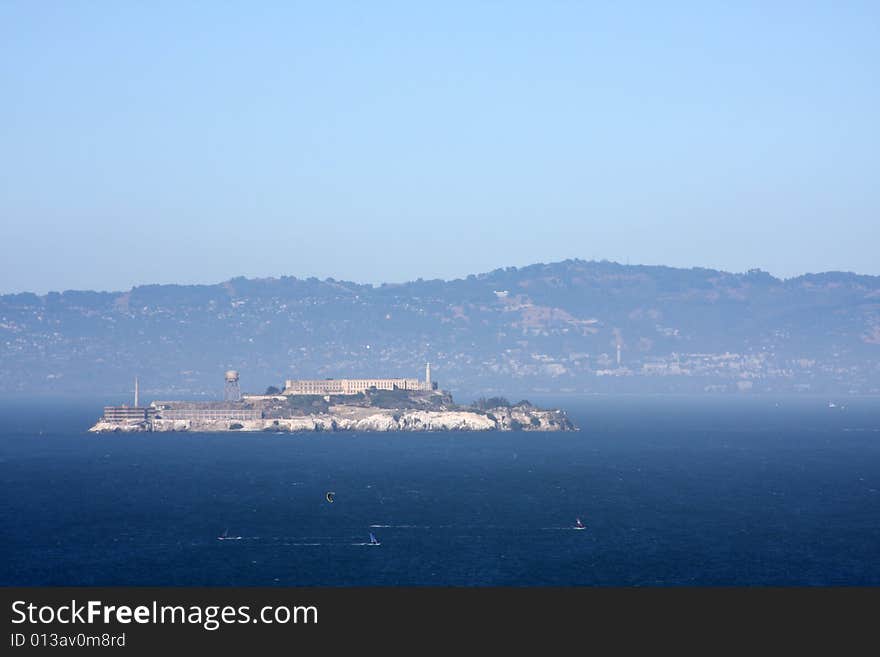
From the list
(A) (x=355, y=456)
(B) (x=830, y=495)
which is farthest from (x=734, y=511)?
(A) (x=355, y=456)

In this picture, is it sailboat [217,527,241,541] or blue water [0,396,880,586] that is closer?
blue water [0,396,880,586]

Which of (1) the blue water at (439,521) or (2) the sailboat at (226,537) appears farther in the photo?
(2) the sailboat at (226,537)

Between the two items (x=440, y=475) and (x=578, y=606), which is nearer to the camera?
(x=578, y=606)

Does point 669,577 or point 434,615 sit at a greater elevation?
point 434,615

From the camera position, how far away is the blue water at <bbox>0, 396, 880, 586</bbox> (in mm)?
89125

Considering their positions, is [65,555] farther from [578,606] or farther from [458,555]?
[578,606]

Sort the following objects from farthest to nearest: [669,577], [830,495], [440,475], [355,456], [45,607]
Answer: [355,456] < [440,475] < [830,495] < [669,577] < [45,607]

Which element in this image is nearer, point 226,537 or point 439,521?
point 226,537

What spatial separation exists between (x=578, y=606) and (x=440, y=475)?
397 feet

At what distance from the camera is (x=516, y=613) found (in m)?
37.3

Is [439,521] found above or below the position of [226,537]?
below

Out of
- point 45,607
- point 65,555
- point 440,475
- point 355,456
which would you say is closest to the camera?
point 45,607

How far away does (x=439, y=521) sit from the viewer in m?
114

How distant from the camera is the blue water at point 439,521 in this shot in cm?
8912
